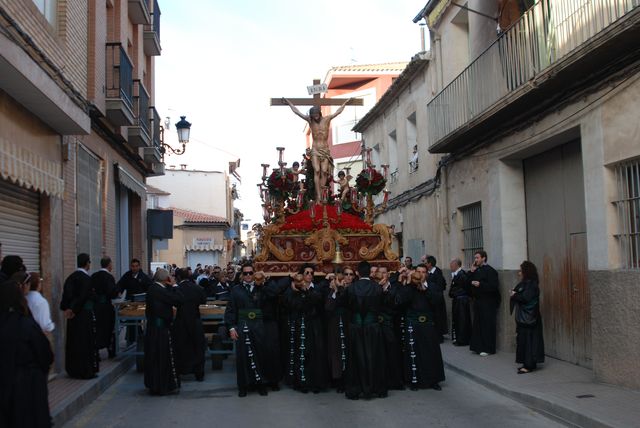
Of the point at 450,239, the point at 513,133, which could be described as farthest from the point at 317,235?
the point at 450,239

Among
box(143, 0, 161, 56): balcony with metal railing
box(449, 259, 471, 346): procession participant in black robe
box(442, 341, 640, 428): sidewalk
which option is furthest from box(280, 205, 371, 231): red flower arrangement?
box(143, 0, 161, 56): balcony with metal railing

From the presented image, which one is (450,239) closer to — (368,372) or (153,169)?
(368,372)

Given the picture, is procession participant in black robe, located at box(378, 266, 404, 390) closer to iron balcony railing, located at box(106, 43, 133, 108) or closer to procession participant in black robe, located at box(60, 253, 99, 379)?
procession participant in black robe, located at box(60, 253, 99, 379)

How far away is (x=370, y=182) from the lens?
12.8m

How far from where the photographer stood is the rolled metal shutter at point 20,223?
9477 mm

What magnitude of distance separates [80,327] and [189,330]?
155 cm

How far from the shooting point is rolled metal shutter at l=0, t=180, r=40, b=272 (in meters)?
9.48

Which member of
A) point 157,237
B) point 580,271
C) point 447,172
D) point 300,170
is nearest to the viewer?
point 580,271

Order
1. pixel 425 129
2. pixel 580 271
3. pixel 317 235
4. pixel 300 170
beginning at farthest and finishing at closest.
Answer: pixel 425 129
pixel 300 170
pixel 317 235
pixel 580 271

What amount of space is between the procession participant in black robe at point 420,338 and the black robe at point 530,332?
1297 mm

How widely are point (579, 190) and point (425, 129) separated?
326 inches

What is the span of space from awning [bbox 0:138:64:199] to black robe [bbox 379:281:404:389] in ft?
15.8

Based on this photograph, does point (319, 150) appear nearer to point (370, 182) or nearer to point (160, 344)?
point (370, 182)

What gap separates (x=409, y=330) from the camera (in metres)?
10.2
